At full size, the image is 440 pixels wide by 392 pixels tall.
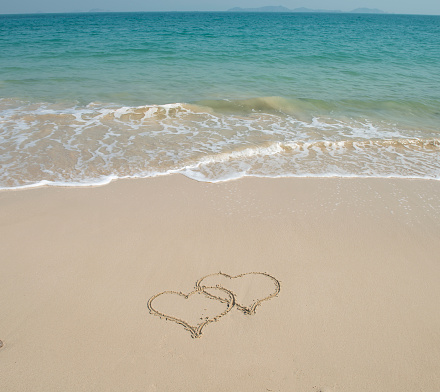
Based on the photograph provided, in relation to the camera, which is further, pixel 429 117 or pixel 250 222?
pixel 429 117

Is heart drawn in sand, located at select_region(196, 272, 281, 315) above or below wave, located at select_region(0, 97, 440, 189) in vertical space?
above

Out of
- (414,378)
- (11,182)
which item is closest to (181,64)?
(11,182)

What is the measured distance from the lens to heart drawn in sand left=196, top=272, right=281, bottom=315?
330 centimetres

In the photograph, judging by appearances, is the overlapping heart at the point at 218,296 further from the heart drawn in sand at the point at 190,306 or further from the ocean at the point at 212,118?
the ocean at the point at 212,118

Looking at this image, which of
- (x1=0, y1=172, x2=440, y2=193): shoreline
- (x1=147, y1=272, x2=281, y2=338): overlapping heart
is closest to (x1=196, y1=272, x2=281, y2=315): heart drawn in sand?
(x1=147, y1=272, x2=281, y2=338): overlapping heart

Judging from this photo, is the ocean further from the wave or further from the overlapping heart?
the overlapping heart

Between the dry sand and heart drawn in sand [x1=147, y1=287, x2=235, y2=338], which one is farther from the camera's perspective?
heart drawn in sand [x1=147, y1=287, x2=235, y2=338]

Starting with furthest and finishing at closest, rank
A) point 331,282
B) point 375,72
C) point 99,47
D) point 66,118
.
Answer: point 99,47 → point 375,72 → point 66,118 → point 331,282

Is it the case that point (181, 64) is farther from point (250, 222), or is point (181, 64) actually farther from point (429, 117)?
point (250, 222)

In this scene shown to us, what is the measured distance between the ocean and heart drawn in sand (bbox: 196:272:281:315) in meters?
2.51

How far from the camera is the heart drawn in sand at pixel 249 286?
10.8 ft

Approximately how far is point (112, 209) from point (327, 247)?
276 centimetres

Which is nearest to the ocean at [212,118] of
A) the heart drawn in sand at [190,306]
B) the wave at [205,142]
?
the wave at [205,142]

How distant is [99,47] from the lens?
2042cm
